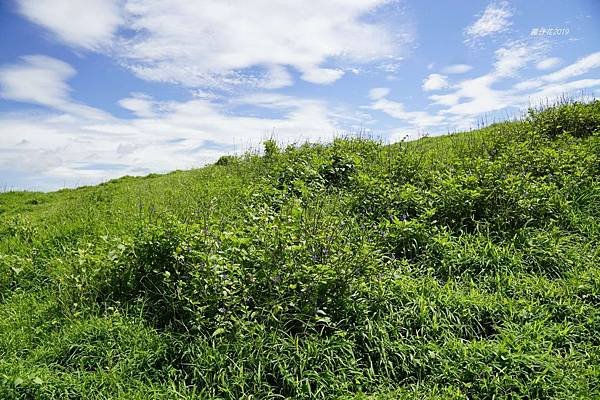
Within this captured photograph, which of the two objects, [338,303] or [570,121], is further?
[570,121]

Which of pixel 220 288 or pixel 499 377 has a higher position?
pixel 220 288

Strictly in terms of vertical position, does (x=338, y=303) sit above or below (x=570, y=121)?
below

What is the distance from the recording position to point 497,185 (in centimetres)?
606

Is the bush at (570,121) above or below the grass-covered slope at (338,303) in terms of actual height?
above

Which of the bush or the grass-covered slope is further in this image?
the bush

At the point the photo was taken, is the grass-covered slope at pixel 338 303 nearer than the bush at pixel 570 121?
Yes

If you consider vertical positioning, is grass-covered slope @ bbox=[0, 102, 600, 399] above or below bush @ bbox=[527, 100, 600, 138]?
below

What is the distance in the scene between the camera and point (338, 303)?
4.20 m

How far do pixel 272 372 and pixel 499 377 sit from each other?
73.2 inches

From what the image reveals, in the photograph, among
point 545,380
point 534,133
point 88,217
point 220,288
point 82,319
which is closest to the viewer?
point 545,380

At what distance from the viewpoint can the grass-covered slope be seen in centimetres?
366

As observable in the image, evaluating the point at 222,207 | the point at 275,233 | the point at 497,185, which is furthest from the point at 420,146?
the point at 275,233

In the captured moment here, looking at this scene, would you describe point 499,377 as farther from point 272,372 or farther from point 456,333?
point 272,372

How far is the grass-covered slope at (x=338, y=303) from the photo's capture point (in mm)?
3660
